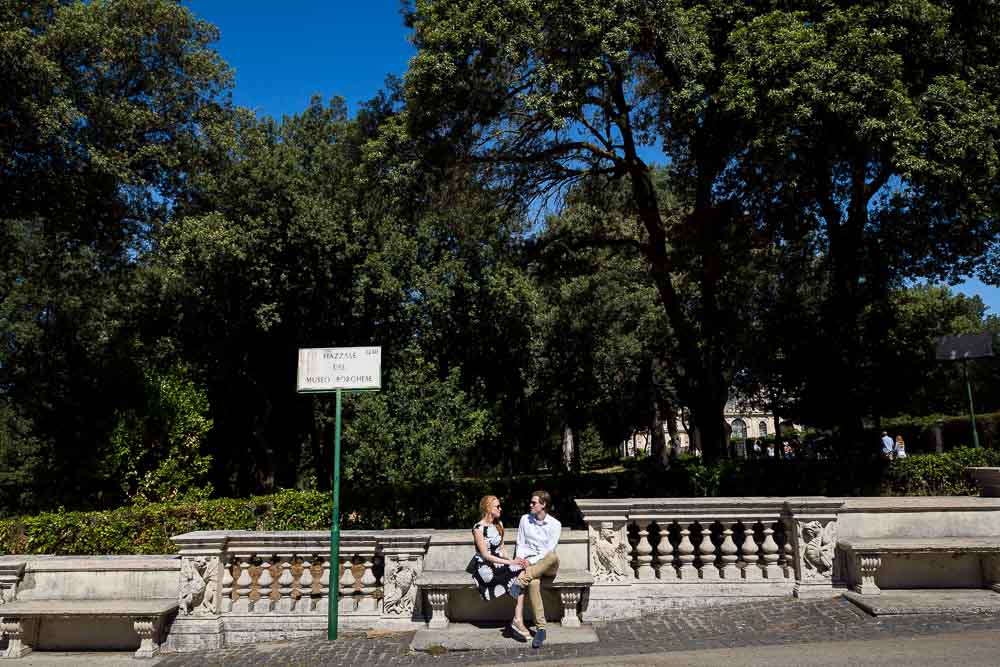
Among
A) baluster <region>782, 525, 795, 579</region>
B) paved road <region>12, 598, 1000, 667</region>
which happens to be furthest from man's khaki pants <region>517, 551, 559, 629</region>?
baluster <region>782, 525, 795, 579</region>

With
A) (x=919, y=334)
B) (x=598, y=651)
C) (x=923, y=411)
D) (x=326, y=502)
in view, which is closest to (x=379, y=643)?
(x=598, y=651)

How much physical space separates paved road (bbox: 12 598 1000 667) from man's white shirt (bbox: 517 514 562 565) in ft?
2.93

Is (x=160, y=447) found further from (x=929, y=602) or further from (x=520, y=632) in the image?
(x=929, y=602)

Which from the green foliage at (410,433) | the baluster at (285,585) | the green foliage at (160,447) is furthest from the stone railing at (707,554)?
the green foliage at (160,447)

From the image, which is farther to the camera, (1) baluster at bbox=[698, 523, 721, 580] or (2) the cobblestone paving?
(1) baluster at bbox=[698, 523, 721, 580]

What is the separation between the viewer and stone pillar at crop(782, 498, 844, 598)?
8000mm

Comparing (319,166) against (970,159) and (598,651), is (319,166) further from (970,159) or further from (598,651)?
(598,651)

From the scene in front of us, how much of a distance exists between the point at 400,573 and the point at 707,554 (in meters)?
3.36

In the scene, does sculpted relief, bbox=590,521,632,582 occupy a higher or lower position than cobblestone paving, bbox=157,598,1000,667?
higher

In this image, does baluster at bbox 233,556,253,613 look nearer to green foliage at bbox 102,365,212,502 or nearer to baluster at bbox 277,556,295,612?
baluster at bbox 277,556,295,612

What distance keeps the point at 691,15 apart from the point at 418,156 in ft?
19.1

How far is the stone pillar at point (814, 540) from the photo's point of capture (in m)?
8.00

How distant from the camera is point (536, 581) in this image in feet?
24.2

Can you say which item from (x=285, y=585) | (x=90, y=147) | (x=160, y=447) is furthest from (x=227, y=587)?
(x=90, y=147)
